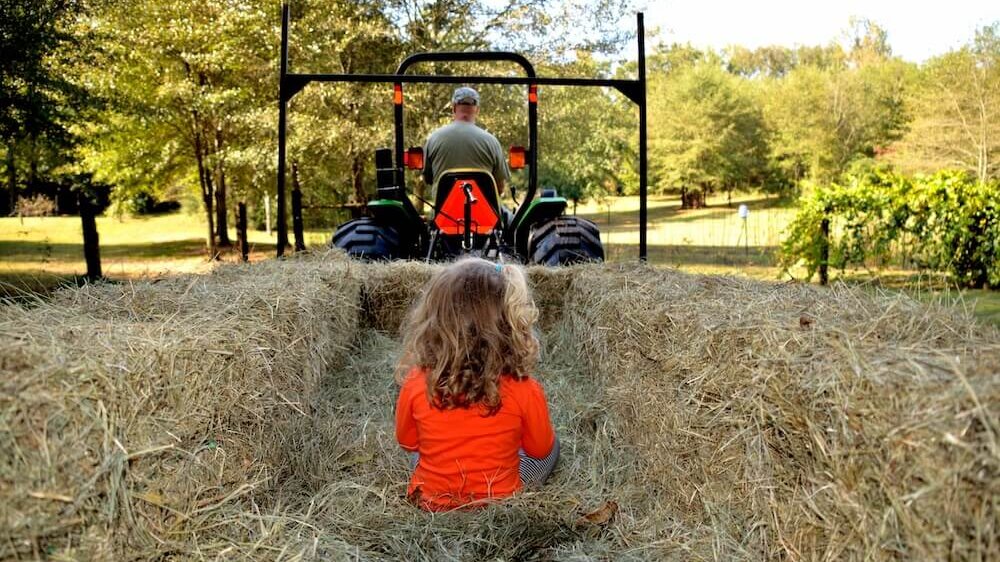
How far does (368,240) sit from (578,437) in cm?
263

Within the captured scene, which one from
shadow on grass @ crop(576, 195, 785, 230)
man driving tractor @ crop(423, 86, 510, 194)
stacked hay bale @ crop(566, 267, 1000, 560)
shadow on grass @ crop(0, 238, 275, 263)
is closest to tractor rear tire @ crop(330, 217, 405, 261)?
man driving tractor @ crop(423, 86, 510, 194)

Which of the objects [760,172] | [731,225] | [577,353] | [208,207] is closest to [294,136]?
[208,207]

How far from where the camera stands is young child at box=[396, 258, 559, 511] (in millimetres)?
2393

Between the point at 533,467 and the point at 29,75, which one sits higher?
the point at 29,75

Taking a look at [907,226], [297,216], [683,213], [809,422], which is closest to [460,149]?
[809,422]

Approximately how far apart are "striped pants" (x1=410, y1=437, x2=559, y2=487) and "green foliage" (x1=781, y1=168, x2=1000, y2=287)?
22.8 feet

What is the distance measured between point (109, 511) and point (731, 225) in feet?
78.3

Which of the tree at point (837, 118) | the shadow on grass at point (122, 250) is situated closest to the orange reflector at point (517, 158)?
the shadow on grass at point (122, 250)

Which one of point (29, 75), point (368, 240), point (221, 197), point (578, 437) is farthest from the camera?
point (221, 197)

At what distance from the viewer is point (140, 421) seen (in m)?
1.90

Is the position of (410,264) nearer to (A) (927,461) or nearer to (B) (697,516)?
(B) (697,516)

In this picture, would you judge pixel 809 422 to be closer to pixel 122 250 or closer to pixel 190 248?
pixel 190 248

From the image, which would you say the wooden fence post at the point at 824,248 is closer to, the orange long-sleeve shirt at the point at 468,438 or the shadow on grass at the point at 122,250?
the orange long-sleeve shirt at the point at 468,438

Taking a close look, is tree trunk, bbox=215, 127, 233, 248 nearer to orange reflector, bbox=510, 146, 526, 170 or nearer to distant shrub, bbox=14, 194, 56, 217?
distant shrub, bbox=14, 194, 56, 217
